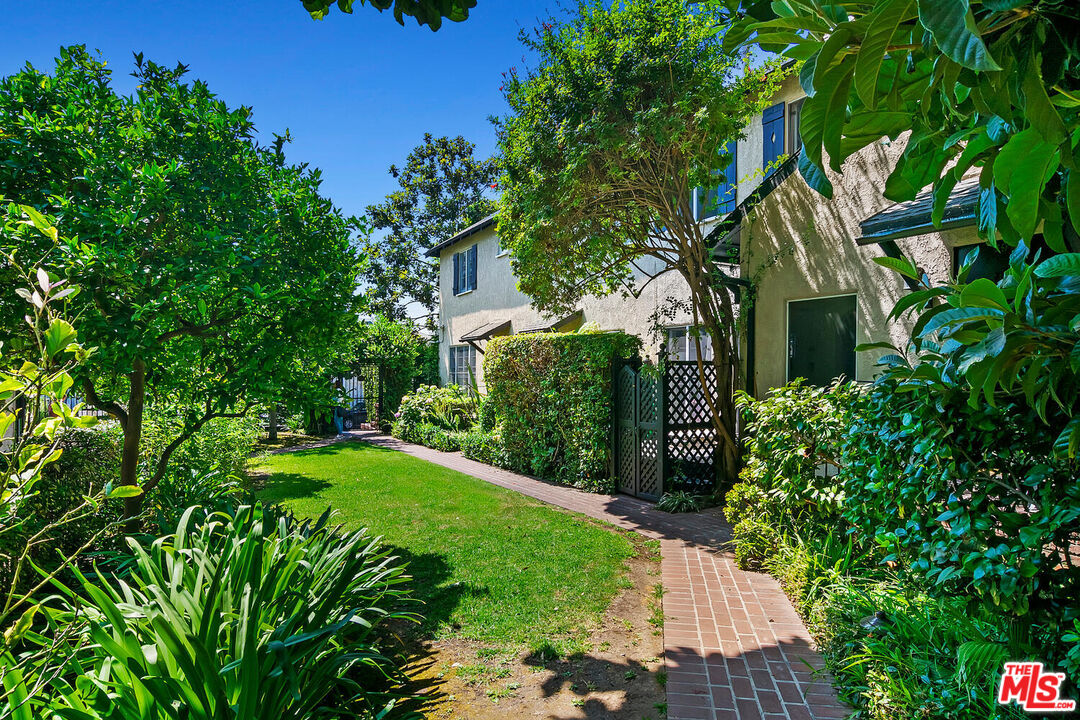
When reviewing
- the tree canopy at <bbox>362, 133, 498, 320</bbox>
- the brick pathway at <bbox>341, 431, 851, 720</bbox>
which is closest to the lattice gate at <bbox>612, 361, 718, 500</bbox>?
the brick pathway at <bbox>341, 431, 851, 720</bbox>

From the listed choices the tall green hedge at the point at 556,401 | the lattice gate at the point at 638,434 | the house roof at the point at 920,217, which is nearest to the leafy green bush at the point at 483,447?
the tall green hedge at the point at 556,401

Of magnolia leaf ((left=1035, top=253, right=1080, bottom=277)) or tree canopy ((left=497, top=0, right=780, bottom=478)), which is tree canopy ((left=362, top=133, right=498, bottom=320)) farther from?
magnolia leaf ((left=1035, top=253, right=1080, bottom=277))

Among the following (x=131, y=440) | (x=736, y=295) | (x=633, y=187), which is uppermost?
(x=633, y=187)

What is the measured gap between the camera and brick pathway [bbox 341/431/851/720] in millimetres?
3482

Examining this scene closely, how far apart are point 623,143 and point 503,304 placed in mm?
10153

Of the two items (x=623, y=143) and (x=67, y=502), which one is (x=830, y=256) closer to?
(x=623, y=143)

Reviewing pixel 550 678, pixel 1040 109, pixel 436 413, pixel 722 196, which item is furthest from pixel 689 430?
pixel 436 413

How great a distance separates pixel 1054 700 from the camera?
2.46m

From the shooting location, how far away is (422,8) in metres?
3.17

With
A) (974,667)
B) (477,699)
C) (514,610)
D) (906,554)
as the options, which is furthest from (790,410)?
(477,699)

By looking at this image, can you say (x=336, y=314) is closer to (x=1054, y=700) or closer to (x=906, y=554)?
(x=906, y=554)

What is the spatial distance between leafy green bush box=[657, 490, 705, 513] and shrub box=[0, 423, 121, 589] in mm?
6702

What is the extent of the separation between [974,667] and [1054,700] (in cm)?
35

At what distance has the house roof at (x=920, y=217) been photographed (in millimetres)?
5484
